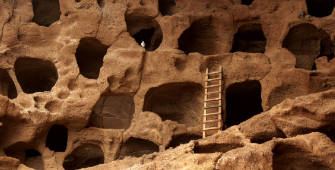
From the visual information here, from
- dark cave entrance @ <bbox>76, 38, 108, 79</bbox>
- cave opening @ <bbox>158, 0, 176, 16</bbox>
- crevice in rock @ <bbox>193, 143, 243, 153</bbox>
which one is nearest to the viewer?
crevice in rock @ <bbox>193, 143, 243, 153</bbox>

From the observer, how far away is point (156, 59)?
36.4 ft

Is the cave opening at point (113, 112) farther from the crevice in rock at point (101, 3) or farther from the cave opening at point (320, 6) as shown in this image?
the cave opening at point (320, 6)

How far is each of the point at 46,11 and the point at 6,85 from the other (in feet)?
7.40

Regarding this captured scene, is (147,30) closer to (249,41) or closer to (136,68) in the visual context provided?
(136,68)

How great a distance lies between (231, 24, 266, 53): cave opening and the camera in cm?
1252

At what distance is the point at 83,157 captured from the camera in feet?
36.4

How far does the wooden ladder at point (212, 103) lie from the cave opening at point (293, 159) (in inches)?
88.0

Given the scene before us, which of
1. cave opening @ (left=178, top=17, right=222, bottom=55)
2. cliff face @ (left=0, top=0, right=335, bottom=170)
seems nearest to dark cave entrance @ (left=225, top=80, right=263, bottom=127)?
cliff face @ (left=0, top=0, right=335, bottom=170)

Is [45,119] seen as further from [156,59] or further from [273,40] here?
[273,40]

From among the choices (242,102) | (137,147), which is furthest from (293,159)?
(242,102)

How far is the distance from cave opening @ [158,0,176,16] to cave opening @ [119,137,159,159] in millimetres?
2940

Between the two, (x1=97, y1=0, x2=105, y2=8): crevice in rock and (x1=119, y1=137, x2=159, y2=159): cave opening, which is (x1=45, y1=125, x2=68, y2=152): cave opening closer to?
(x1=119, y1=137, x2=159, y2=159): cave opening

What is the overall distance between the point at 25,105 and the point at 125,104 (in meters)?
2.08

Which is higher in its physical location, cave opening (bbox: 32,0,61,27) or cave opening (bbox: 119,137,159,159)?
cave opening (bbox: 32,0,61,27)
